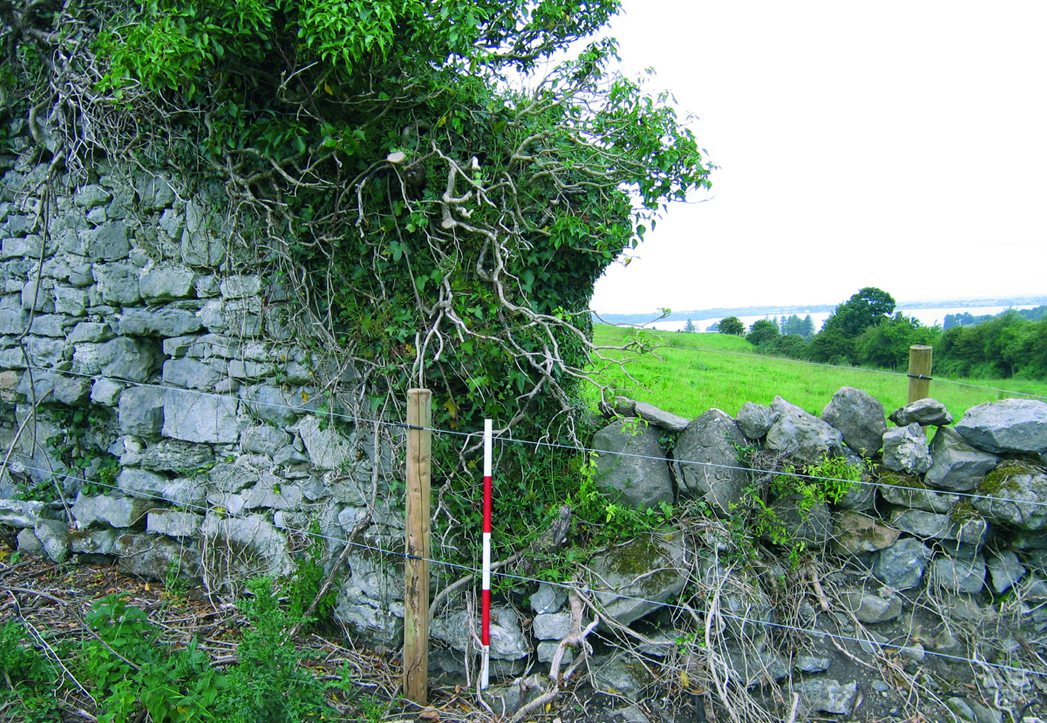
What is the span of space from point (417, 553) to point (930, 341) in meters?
3.68

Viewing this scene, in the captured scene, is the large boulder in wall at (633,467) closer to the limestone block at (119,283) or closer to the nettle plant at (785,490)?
the nettle plant at (785,490)

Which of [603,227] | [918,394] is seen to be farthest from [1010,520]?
[603,227]

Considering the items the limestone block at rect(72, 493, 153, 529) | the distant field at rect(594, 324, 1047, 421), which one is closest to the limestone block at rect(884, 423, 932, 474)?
the distant field at rect(594, 324, 1047, 421)

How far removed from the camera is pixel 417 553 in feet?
11.1

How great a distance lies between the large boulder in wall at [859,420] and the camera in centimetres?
401

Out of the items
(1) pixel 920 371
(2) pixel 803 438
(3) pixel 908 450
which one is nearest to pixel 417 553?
(2) pixel 803 438

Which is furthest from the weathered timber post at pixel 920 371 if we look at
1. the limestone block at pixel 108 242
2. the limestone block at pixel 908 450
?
the limestone block at pixel 108 242

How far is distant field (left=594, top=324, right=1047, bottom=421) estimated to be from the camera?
4.14 meters

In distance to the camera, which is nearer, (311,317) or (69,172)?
(311,317)

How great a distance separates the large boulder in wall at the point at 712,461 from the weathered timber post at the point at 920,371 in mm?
1265

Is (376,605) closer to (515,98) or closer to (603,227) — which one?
(603,227)

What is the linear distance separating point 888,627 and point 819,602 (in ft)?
1.48

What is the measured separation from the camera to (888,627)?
3.80 meters

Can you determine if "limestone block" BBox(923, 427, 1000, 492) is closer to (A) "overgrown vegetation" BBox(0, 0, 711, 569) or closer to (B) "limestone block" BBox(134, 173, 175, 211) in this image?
(A) "overgrown vegetation" BBox(0, 0, 711, 569)
